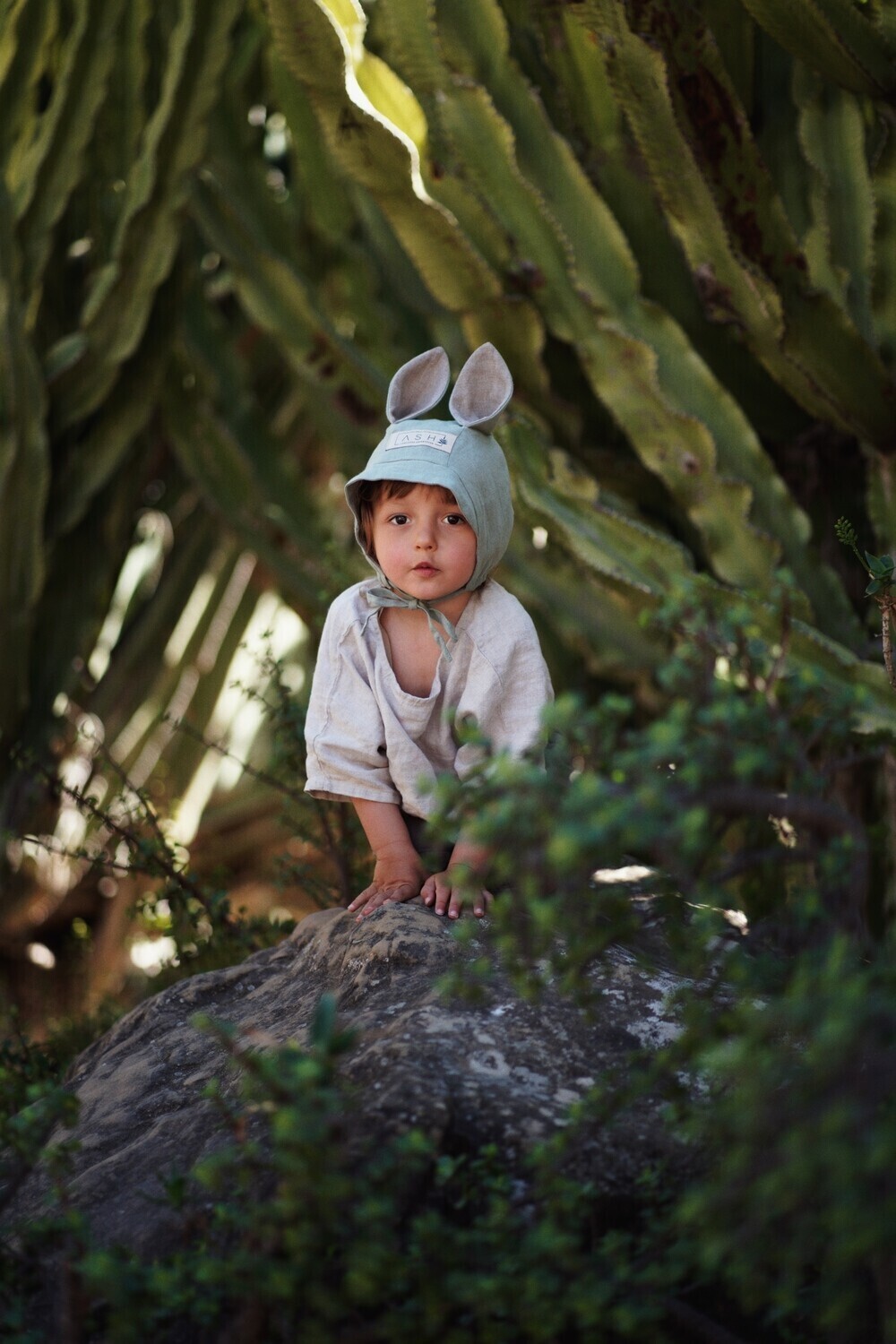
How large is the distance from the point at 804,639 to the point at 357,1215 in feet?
5.93

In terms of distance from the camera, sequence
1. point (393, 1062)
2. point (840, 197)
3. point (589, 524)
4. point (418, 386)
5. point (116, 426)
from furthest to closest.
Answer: point (116, 426) → point (840, 197) → point (589, 524) → point (418, 386) → point (393, 1062)

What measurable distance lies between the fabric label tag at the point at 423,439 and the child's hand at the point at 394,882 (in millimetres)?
652

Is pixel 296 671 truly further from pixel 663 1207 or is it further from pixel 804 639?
pixel 663 1207

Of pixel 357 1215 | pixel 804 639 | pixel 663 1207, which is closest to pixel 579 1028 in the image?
pixel 663 1207

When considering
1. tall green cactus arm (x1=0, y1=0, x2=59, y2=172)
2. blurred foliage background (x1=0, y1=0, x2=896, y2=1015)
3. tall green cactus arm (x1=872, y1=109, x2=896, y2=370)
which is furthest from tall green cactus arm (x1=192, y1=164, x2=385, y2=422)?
tall green cactus arm (x1=872, y1=109, x2=896, y2=370)

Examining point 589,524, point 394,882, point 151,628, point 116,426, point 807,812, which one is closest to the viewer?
point 807,812

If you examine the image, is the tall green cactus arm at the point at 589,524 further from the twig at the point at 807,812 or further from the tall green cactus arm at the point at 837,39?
the twig at the point at 807,812

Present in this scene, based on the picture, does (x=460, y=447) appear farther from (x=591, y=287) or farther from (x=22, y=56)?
(x=22, y=56)

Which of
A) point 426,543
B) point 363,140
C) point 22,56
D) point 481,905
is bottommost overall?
point 481,905

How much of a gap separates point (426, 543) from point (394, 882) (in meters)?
0.54

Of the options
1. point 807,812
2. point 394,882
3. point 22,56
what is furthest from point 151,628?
point 807,812

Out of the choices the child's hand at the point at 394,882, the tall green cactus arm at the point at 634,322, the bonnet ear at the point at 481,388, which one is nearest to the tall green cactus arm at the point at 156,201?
the tall green cactus arm at the point at 634,322

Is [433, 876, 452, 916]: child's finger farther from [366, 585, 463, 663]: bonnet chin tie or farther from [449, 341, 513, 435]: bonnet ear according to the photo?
[449, 341, 513, 435]: bonnet ear

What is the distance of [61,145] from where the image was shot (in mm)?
4086
